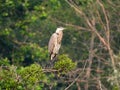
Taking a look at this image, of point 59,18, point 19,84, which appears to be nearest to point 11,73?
point 19,84

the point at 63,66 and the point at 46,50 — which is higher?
the point at 63,66

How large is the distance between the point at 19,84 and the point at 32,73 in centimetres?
22

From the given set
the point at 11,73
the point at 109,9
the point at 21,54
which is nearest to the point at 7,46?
the point at 21,54

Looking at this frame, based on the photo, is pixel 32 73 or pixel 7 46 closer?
pixel 32 73

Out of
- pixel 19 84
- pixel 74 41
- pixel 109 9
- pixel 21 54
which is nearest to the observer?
pixel 19 84

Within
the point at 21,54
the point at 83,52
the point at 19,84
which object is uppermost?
the point at 19,84

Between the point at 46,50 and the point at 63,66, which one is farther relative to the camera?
the point at 46,50

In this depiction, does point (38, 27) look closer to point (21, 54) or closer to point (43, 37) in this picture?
point (43, 37)

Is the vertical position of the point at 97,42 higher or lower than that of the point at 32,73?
Result: lower

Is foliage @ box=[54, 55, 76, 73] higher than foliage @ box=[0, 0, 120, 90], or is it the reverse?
foliage @ box=[54, 55, 76, 73]

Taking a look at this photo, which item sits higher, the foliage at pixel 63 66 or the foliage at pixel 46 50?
the foliage at pixel 63 66

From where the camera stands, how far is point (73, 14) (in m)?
19.2

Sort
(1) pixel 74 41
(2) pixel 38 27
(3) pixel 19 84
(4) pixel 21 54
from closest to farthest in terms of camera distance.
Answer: (3) pixel 19 84 → (4) pixel 21 54 → (1) pixel 74 41 → (2) pixel 38 27

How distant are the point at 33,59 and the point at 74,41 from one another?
3.57 m
